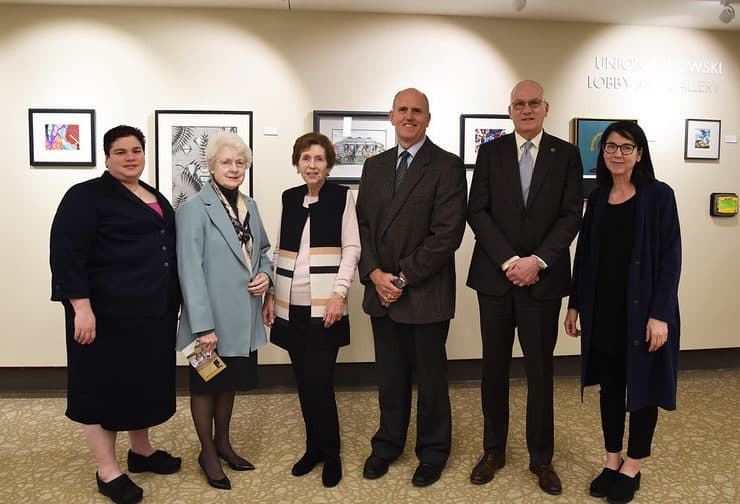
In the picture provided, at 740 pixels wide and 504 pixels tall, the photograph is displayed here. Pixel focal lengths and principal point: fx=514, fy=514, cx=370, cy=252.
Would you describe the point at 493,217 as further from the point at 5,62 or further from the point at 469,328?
the point at 5,62

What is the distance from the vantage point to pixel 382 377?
8.34ft

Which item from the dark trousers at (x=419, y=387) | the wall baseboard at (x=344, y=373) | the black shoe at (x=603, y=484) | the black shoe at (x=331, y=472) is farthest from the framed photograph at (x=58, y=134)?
the black shoe at (x=603, y=484)

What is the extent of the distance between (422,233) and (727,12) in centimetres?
296

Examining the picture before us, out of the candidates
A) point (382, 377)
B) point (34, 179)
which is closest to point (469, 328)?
point (382, 377)

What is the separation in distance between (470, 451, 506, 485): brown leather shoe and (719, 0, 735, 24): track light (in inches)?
133

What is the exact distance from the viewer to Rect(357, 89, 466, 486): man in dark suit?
2.38 metres

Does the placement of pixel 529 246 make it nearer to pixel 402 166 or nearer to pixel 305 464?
pixel 402 166

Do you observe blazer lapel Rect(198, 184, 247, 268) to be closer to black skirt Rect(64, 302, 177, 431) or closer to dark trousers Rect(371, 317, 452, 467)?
black skirt Rect(64, 302, 177, 431)

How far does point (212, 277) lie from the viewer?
7.52 ft

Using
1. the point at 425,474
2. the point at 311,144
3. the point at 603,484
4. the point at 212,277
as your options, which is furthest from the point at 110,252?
the point at 603,484

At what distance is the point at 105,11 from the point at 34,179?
127 centimetres

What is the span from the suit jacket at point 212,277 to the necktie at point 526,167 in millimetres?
1343

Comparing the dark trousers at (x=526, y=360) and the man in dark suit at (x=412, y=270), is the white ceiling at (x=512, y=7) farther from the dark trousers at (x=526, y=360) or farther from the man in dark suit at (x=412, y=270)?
the dark trousers at (x=526, y=360)

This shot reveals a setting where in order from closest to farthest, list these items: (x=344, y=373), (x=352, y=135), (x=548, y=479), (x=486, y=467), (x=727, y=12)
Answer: (x=548, y=479), (x=486, y=467), (x=727, y=12), (x=352, y=135), (x=344, y=373)
